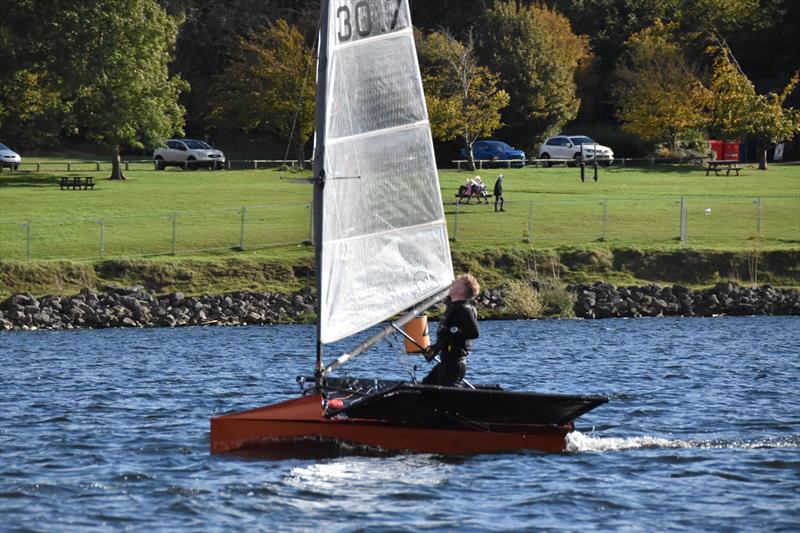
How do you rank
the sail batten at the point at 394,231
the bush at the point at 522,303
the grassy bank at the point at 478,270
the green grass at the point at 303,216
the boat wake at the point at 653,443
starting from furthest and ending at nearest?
the green grass at the point at 303,216, the grassy bank at the point at 478,270, the bush at the point at 522,303, the boat wake at the point at 653,443, the sail batten at the point at 394,231

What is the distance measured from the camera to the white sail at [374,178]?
52.5 ft

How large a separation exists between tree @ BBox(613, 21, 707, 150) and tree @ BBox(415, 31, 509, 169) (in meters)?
7.02

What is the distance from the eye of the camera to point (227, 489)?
1505cm

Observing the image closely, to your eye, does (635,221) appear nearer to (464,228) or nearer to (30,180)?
(464,228)

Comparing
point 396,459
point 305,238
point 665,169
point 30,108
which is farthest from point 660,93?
point 396,459

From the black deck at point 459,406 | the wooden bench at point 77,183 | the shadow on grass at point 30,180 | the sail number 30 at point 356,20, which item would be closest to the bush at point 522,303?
the black deck at point 459,406

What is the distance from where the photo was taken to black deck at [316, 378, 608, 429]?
52.5ft

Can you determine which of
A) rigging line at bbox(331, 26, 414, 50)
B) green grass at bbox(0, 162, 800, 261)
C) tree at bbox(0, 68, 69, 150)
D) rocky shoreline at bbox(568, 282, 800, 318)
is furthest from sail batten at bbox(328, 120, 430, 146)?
tree at bbox(0, 68, 69, 150)

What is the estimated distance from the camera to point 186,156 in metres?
68.0

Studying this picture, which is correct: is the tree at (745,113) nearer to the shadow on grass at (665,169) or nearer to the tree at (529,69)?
the shadow on grass at (665,169)

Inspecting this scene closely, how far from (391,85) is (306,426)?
4250 millimetres

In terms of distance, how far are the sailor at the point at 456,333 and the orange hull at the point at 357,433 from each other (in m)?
0.71

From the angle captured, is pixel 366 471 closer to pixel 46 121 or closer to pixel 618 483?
pixel 618 483

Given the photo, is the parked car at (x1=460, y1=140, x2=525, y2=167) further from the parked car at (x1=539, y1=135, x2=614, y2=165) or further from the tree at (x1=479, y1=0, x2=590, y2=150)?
the tree at (x1=479, y1=0, x2=590, y2=150)
